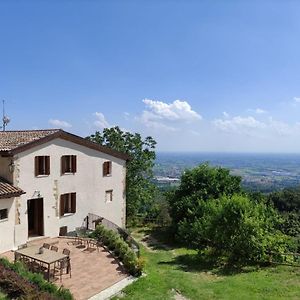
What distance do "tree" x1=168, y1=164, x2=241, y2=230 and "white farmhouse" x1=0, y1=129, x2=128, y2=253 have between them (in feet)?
20.6

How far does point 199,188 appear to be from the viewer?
3291 cm

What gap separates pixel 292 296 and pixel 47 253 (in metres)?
10.6

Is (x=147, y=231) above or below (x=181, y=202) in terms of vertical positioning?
below

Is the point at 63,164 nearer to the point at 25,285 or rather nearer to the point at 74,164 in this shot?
the point at 74,164

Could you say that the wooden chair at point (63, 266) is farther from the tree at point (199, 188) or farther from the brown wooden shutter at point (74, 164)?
the tree at point (199, 188)

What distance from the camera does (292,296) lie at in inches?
642

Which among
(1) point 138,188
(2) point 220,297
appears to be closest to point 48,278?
(2) point 220,297

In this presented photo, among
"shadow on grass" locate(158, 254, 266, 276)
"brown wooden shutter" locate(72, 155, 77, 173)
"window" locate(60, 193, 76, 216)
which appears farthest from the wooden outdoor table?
"shadow on grass" locate(158, 254, 266, 276)

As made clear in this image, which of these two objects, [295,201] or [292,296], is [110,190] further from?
[295,201]

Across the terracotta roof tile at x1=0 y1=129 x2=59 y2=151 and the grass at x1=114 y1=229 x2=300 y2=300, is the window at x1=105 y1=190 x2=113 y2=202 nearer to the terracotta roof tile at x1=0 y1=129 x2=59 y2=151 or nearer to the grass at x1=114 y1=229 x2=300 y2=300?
the grass at x1=114 y1=229 x2=300 y2=300

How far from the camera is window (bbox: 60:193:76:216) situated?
78.6 ft

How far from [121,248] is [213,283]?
4.83m

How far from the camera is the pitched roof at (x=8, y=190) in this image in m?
19.5

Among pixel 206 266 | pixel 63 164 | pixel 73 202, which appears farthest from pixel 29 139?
pixel 206 266
